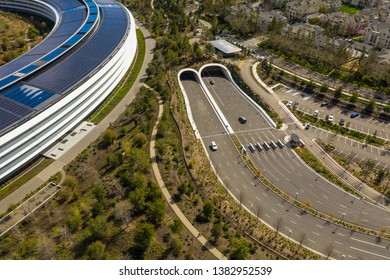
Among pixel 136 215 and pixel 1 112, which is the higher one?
pixel 1 112

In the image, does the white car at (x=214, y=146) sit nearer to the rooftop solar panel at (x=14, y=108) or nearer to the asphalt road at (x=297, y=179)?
the asphalt road at (x=297, y=179)

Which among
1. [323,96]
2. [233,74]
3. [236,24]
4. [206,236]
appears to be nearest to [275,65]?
[233,74]

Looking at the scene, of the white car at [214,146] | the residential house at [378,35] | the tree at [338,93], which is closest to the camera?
the white car at [214,146]

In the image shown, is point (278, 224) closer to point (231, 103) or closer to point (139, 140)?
point (139, 140)

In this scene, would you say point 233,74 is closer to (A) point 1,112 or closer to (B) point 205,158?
(B) point 205,158

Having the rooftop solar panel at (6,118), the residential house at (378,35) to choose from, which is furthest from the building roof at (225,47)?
the rooftop solar panel at (6,118)

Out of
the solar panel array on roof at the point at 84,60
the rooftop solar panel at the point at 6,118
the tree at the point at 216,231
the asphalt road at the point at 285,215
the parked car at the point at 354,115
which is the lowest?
the asphalt road at the point at 285,215

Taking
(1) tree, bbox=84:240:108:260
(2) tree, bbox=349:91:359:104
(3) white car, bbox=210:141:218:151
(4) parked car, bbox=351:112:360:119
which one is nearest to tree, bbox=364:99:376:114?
(4) parked car, bbox=351:112:360:119
